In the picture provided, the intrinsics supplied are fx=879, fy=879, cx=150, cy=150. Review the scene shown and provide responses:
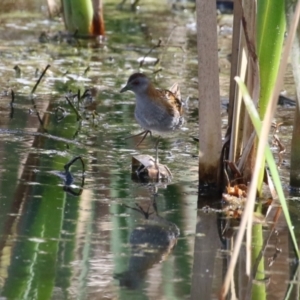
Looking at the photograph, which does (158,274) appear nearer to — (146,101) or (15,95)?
(146,101)

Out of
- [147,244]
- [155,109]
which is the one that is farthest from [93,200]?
[155,109]

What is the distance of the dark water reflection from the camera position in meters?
3.62

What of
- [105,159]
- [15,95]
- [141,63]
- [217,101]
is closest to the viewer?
[217,101]

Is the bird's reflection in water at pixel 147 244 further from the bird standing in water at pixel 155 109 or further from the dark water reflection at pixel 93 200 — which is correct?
the bird standing in water at pixel 155 109

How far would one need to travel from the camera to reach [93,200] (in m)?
4.68

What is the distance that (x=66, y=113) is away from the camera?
22.2ft

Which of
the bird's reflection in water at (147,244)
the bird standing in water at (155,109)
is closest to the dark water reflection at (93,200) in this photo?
the bird's reflection in water at (147,244)

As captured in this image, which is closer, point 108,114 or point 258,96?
point 258,96

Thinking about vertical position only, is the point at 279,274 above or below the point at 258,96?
below

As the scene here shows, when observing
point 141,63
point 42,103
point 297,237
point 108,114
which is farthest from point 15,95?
point 297,237

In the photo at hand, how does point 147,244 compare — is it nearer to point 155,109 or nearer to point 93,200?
point 93,200

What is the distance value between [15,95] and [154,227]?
128 inches

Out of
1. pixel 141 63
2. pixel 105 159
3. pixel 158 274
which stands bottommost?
pixel 158 274

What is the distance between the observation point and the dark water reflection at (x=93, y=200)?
11.9 feet
